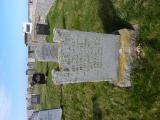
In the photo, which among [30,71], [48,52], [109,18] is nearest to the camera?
[48,52]

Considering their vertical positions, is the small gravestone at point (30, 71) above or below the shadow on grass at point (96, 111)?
above

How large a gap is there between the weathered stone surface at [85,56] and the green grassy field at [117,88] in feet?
2.36

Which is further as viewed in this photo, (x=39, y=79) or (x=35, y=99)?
(x=35, y=99)

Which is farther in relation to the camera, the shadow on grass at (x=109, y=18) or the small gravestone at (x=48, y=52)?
the small gravestone at (x=48, y=52)

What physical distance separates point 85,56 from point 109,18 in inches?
84.6

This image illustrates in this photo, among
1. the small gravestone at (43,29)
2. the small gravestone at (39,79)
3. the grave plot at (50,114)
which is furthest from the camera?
the small gravestone at (43,29)

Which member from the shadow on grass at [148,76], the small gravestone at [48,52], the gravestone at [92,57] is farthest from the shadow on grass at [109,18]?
the small gravestone at [48,52]

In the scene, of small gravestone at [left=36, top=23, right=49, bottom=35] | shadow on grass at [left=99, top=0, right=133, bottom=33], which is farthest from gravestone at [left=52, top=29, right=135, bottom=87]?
small gravestone at [left=36, top=23, right=49, bottom=35]

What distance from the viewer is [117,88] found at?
Answer: 10469mm

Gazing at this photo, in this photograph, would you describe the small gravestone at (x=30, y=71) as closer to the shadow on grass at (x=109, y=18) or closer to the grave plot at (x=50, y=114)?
the grave plot at (x=50, y=114)

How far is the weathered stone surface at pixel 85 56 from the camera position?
9431mm

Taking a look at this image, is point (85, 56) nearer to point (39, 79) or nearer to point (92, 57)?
point (92, 57)

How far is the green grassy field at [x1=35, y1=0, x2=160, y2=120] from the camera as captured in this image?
9.22 meters

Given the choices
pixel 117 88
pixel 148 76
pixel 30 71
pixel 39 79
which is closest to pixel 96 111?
pixel 117 88
